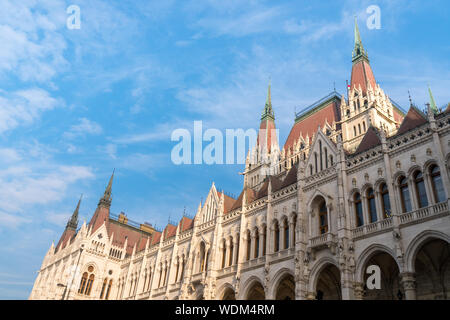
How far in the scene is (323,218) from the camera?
29594mm

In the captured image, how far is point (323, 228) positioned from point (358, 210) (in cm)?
323

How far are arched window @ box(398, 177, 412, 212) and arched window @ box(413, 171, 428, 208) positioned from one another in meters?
0.64

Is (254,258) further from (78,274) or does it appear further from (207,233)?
(78,274)

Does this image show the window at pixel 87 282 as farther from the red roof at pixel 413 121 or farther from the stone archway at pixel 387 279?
the red roof at pixel 413 121

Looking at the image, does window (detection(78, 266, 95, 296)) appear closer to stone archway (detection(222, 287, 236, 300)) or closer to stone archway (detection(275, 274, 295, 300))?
stone archway (detection(222, 287, 236, 300))

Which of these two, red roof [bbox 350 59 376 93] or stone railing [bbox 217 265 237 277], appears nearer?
stone railing [bbox 217 265 237 277]

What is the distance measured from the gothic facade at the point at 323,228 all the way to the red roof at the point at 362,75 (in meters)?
0.17

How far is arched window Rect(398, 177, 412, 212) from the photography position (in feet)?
79.1

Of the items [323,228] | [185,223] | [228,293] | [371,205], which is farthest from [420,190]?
[185,223]

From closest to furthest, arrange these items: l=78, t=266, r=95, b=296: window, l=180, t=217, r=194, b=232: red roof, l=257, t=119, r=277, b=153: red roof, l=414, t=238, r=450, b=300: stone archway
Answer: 1. l=414, t=238, r=450, b=300: stone archway
2. l=180, t=217, r=194, b=232: red roof
3. l=78, t=266, r=95, b=296: window
4. l=257, t=119, r=277, b=153: red roof

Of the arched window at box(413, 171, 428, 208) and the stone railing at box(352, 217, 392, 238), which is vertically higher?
the arched window at box(413, 171, 428, 208)

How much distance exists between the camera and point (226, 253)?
121 feet

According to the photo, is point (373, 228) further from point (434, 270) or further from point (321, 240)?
point (434, 270)

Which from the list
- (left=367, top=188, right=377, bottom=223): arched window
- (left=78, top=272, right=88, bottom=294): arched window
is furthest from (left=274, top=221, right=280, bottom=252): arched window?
(left=78, top=272, right=88, bottom=294): arched window
